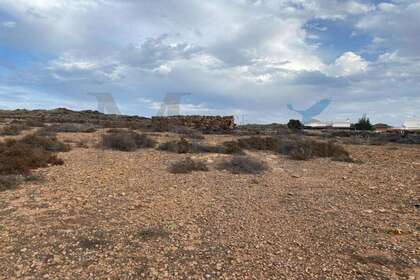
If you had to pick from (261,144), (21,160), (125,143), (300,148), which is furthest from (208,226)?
(261,144)

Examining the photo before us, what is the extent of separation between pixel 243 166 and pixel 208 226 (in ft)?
19.9

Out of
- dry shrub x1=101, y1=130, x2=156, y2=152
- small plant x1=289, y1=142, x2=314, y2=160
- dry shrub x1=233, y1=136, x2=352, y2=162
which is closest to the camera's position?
small plant x1=289, y1=142, x2=314, y2=160

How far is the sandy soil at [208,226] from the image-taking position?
529cm

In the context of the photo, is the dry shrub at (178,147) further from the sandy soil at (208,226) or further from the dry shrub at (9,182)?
the dry shrub at (9,182)

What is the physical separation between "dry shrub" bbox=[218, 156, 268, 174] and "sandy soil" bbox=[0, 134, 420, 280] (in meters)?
0.69

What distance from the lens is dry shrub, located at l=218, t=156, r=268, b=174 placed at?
1269 cm

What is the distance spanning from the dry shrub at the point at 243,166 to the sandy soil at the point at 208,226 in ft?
2.26

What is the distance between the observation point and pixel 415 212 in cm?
809

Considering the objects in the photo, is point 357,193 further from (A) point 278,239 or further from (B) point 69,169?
(B) point 69,169

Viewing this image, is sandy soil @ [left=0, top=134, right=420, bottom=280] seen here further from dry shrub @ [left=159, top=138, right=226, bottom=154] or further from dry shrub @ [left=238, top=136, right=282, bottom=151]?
dry shrub @ [left=238, top=136, right=282, bottom=151]

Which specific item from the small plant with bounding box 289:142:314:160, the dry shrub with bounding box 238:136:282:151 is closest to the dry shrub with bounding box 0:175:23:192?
the small plant with bounding box 289:142:314:160

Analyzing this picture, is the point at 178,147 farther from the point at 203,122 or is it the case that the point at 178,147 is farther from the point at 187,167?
the point at 203,122

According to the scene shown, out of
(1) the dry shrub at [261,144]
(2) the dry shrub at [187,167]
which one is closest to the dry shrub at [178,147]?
(1) the dry shrub at [261,144]

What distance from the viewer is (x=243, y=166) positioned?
13.0 m
